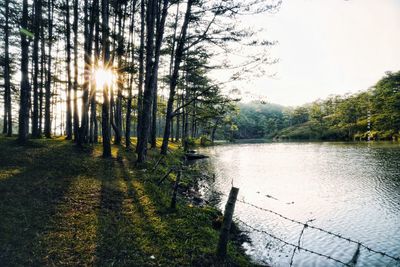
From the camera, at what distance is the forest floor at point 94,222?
6668 millimetres

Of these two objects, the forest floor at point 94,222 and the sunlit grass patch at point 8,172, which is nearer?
the forest floor at point 94,222

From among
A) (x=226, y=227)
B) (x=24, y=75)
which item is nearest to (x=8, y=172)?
(x=24, y=75)

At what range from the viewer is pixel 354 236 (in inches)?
428

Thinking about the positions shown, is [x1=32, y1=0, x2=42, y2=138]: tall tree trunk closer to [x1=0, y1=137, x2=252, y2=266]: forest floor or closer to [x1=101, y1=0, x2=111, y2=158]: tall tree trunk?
[x1=101, y1=0, x2=111, y2=158]: tall tree trunk

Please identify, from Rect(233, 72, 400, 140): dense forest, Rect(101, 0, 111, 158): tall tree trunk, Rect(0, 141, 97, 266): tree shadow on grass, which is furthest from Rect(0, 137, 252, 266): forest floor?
Rect(233, 72, 400, 140): dense forest

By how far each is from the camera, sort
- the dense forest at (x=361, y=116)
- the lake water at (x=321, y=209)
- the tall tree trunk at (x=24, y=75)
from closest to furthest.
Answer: the lake water at (x=321, y=209) → the tall tree trunk at (x=24, y=75) → the dense forest at (x=361, y=116)

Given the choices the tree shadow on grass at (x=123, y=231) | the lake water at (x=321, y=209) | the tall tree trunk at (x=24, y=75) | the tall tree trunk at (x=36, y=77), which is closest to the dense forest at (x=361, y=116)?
the lake water at (x=321, y=209)

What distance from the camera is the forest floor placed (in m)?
6.67

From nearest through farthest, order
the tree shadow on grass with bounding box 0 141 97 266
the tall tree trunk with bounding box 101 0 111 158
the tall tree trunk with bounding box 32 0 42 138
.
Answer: the tree shadow on grass with bounding box 0 141 97 266 < the tall tree trunk with bounding box 101 0 111 158 < the tall tree trunk with bounding box 32 0 42 138

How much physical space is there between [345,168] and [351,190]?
997cm

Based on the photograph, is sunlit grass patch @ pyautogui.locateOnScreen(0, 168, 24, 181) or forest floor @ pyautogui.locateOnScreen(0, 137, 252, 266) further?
sunlit grass patch @ pyautogui.locateOnScreen(0, 168, 24, 181)

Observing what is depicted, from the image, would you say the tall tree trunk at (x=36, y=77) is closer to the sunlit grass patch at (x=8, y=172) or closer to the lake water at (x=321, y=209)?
the sunlit grass patch at (x=8, y=172)

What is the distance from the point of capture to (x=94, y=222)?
8.37 metres

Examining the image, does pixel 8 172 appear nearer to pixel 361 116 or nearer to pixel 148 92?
pixel 148 92
